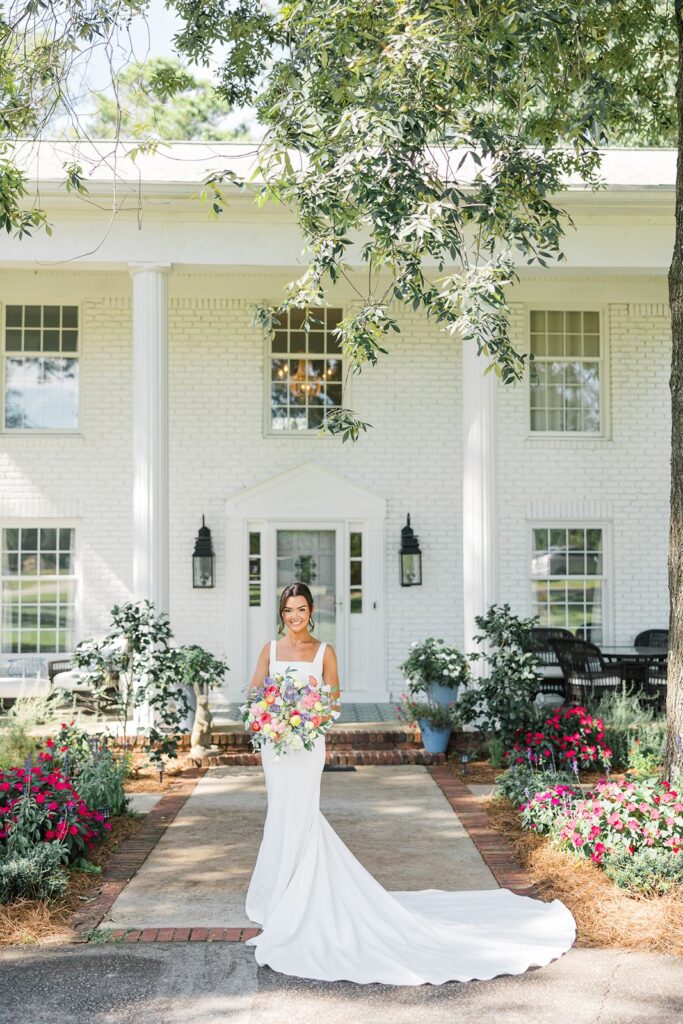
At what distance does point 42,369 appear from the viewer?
1302 centimetres

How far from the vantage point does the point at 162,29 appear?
808 centimetres

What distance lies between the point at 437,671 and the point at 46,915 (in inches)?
213

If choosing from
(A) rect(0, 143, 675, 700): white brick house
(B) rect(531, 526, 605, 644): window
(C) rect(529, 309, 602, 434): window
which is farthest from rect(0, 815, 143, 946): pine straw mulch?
(C) rect(529, 309, 602, 434): window

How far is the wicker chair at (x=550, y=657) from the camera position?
1170 centimetres

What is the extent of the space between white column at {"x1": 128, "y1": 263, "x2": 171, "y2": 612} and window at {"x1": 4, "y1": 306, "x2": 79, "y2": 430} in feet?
8.83

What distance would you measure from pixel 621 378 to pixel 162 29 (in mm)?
7651

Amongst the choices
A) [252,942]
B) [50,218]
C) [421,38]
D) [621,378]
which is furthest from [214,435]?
[252,942]

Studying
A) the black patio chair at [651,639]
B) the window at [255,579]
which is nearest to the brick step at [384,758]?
the window at [255,579]

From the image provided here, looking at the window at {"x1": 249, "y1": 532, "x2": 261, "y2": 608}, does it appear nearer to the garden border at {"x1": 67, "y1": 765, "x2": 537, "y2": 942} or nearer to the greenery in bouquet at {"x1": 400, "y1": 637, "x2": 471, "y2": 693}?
the greenery in bouquet at {"x1": 400, "y1": 637, "x2": 471, "y2": 693}

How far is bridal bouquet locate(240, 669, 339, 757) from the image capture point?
5410mm

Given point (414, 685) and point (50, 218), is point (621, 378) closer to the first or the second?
point (414, 685)

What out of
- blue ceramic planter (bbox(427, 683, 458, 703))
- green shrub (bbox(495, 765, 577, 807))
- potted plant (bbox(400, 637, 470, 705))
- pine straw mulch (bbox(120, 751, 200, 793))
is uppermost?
potted plant (bbox(400, 637, 470, 705))

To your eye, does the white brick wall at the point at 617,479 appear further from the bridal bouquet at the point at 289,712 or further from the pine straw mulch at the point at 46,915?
the pine straw mulch at the point at 46,915

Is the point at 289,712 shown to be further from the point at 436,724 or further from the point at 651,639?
the point at 651,639
